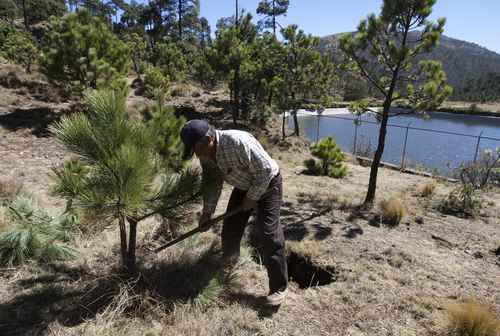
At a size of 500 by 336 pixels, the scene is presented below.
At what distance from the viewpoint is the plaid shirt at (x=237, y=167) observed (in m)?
2.34

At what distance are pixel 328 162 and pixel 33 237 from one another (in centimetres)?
634

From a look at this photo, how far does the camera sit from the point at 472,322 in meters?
2.40

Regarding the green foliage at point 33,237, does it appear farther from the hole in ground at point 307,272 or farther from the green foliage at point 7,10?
the green foliage at point 7,10

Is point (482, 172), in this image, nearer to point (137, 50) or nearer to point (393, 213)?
point (393, 213)

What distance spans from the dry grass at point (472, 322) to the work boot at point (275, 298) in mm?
1217

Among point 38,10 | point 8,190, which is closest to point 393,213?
point 8,190

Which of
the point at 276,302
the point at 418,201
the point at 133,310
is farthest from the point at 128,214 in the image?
the point at 418,201

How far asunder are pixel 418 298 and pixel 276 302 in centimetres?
127

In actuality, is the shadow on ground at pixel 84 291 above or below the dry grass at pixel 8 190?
below

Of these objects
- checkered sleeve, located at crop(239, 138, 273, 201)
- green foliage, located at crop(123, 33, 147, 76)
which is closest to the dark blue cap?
checkered sleeve, located at crop(239, 138, 273, 201)

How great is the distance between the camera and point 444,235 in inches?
173

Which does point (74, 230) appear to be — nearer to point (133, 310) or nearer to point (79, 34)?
point (133, 310)

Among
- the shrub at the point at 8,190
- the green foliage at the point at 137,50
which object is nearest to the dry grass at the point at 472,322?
the shrub at the point at 8,190

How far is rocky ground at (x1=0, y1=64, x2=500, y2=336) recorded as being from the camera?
2.36 m
